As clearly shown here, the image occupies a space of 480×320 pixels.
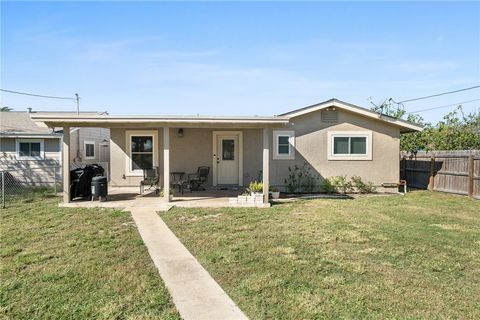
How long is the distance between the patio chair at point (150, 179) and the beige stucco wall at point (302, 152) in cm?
41

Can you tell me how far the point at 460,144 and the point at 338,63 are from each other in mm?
7869

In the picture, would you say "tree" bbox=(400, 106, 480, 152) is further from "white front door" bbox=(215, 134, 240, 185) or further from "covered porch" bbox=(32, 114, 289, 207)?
"white front door" bbox=(215, 134, 240, 185)

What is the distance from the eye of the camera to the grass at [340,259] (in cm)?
376

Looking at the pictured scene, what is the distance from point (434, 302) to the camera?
12.6ft

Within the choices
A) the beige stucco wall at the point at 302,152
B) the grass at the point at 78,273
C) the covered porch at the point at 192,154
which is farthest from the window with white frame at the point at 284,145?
the grass at the point at 78,273

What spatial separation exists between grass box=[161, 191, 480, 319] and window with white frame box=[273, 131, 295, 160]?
4267mm

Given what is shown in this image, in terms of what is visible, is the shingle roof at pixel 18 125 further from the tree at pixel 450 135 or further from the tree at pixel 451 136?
the tree at pixel 451 136

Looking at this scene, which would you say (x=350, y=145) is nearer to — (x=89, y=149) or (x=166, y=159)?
(x=166, y=159)

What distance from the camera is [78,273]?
4695mm

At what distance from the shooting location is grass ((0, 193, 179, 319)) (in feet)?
11.9

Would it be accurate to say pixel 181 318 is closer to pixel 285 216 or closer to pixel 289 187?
pixel 285 216

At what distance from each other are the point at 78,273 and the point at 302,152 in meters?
10.3

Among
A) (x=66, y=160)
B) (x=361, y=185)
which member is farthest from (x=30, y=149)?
(x=361, y=185)

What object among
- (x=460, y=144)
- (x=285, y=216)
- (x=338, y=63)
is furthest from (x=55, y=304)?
(x=460, y=144)
